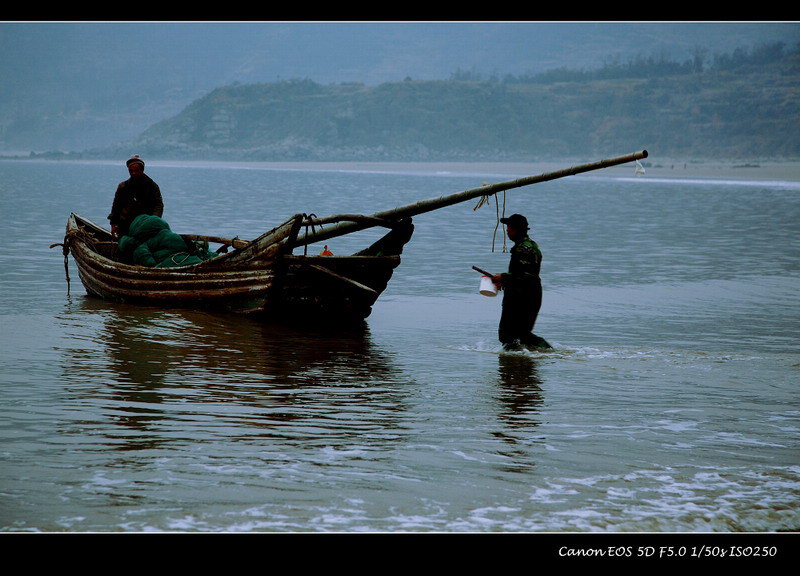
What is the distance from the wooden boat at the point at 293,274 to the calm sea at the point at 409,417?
375 mm

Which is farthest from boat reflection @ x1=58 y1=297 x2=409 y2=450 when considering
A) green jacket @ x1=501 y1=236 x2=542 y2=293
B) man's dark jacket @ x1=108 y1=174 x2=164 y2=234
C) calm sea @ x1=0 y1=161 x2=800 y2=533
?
green jacket @ x1=501 y1=236 x2=542 y2=293

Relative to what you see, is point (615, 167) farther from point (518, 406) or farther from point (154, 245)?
point (518, 406)

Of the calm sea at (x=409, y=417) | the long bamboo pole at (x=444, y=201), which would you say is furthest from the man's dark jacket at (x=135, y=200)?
the long bamboo pole at (x=444, y=201)

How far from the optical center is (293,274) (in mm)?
13836

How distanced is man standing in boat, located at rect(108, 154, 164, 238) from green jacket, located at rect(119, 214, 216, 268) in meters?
0.23

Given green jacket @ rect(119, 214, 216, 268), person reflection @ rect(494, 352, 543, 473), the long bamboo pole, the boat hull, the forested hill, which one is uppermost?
the forested hill

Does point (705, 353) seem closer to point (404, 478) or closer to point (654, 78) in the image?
point (404, 478)

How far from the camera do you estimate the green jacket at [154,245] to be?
15.4m

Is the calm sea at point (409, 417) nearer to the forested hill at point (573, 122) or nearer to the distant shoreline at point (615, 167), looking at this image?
the distant shoreline at point (615, 167)

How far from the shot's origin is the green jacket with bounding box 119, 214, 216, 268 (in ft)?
50.4

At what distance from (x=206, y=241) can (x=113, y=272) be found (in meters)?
2.16

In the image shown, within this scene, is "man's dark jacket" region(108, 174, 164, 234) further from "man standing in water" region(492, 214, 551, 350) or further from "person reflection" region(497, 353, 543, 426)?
"person reflection" region(497, 353, 543, 426)

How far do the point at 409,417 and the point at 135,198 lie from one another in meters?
8.37

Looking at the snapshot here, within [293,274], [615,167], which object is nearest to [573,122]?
[615,167]
